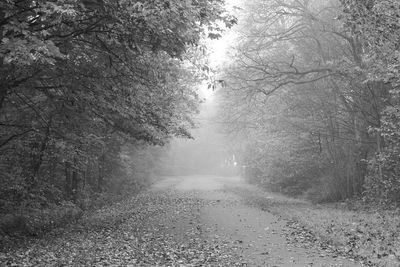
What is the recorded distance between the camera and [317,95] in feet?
73.8

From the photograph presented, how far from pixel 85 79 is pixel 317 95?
559 inches

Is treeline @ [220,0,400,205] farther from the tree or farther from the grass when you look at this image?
the grass

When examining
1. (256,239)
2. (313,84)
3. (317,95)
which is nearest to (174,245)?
(256,239)

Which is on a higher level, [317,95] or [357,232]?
[317,95]

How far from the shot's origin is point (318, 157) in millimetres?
24688

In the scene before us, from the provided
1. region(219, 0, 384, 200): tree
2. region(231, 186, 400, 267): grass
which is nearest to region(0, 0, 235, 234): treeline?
region(231, 186, 400, 267): grass

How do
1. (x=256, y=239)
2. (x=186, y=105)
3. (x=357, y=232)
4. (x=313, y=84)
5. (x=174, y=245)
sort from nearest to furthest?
(x=174, y=245) → (x=357, y=232) → (x=256, y=239) → (x=313, y=84) → (x=186, y=105)

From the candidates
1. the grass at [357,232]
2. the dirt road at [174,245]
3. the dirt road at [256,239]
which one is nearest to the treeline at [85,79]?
the dirt road at [174,245]

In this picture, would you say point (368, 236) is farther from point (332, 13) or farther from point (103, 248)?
point (332, 13)

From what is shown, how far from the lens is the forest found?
361 inches

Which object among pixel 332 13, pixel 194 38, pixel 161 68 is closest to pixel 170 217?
pixel 161 68

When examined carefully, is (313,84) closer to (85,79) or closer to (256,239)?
(256,239)

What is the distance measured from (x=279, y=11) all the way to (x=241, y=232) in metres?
12.2

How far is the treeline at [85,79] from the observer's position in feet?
27.0
